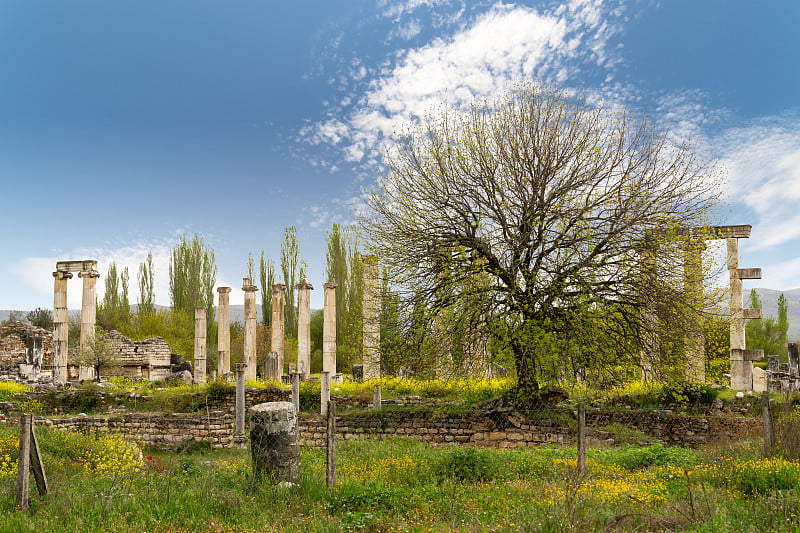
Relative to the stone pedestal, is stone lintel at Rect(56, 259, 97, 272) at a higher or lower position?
higher

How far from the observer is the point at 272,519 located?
22.0 ft

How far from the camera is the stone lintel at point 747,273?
1895cm

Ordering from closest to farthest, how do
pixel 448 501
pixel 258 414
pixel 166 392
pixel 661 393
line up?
pixel 448 501 → pixel 258 414 → pixel 661 393 → pixel 166 392

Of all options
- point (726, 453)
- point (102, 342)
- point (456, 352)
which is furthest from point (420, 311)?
point (102, 342)

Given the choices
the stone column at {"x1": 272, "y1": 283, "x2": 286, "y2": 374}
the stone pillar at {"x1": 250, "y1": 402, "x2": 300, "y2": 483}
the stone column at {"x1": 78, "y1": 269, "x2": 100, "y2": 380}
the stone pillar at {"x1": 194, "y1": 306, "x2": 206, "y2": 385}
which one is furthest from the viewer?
the stone column at {"x1": 272, "y1": 283, "x2": 286, "y2": 374}

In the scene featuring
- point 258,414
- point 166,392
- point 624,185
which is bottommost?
point 166,392

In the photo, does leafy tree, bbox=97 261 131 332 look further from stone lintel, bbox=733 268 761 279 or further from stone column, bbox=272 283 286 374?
stone lintel, bbox=733 268 761 279

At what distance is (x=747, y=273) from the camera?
62.9ft

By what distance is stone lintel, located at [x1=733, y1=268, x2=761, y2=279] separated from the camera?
1895cm

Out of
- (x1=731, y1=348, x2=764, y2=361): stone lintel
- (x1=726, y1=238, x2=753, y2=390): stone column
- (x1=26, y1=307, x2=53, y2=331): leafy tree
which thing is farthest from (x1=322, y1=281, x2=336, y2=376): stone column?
(x1=26, y1=307, x2=53, y2=331): leafy tree

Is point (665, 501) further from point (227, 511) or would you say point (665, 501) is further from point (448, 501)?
point (227, 511)

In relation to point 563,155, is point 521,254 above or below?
below

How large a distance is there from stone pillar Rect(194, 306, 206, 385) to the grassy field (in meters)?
18.3

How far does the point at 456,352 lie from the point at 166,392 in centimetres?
1244
